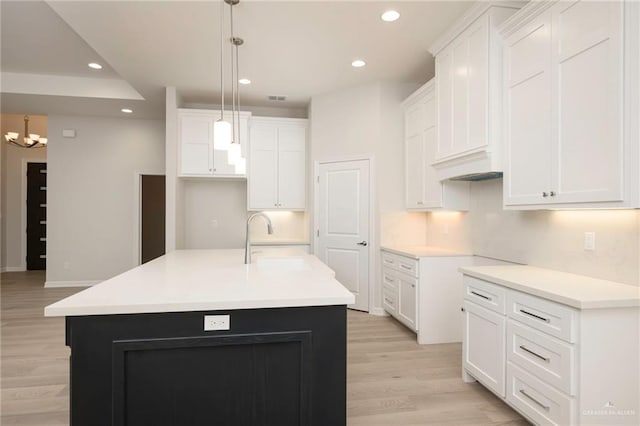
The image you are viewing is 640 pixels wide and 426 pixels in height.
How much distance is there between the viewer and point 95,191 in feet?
20.1

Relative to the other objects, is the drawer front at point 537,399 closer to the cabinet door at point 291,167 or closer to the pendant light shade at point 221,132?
the pendant light shade at point 221,132

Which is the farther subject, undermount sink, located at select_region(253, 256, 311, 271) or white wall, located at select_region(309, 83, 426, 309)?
white wall, located at select_region(309, 83, 426, 309)

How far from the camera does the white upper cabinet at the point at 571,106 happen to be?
5.55 ft

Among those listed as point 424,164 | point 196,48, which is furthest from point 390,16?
point 196,48

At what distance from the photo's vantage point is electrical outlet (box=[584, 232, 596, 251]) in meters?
2.18

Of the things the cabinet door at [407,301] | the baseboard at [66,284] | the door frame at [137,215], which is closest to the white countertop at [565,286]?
the cabinet door at [407,301]

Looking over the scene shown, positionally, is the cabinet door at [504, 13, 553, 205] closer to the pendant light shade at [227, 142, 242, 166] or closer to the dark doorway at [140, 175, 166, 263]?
the pendant light shade at [227, 142, 242, 166]

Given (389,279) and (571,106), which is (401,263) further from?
(571,106)

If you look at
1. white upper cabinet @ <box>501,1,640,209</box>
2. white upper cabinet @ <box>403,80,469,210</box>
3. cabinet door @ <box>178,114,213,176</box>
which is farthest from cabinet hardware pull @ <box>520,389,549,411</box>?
cabinet door @ <box>178,114,213,176</box>

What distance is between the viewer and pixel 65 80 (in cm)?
496

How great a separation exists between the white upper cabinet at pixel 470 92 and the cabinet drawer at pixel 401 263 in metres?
0.91

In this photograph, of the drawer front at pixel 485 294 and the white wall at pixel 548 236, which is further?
the drawer front at pixel 485 294

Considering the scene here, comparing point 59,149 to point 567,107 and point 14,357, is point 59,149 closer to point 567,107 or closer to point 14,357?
point 14,357

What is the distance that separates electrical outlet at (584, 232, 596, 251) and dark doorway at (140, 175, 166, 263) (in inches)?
306
